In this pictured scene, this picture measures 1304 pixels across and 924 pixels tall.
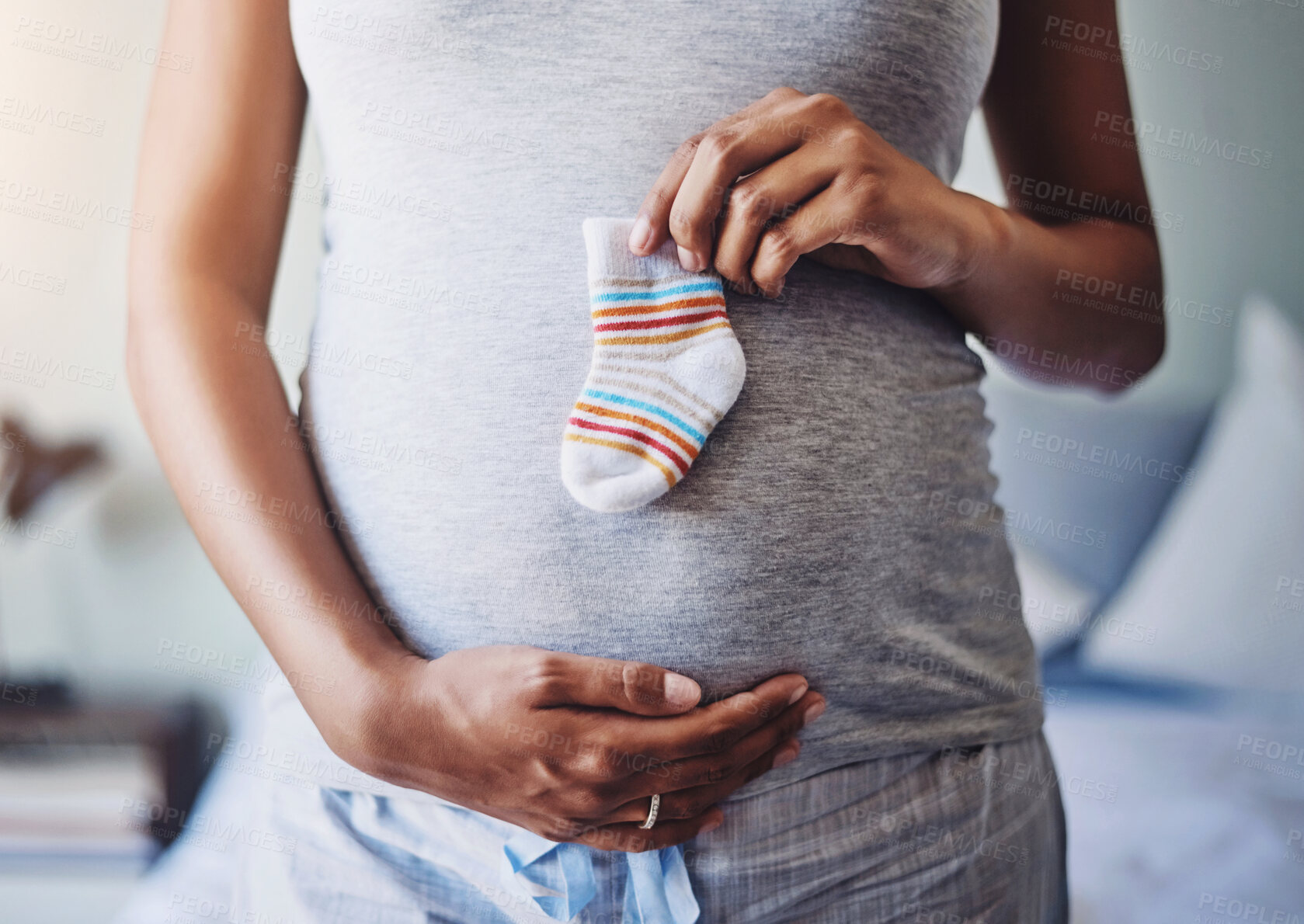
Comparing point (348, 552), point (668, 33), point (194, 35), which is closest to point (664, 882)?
point (348, 552)

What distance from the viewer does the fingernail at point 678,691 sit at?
1.72 feet

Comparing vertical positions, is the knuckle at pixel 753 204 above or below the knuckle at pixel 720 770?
above

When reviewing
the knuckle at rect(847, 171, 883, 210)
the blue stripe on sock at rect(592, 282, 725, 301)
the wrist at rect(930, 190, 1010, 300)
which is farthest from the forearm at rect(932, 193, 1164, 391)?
the blue stripe on sock at rect(592, 282, 725, 301)

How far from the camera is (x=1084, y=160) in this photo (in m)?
0.80

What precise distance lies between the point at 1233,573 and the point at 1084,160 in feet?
3.44

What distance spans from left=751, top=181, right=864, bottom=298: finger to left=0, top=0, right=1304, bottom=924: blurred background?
0.34 m

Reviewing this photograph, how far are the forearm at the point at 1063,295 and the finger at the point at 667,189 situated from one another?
201mm

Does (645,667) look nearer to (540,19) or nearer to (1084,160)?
(540,19)

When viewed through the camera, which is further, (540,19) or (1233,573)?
(1233,573)

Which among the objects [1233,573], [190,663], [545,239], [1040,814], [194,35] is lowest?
[190,663]

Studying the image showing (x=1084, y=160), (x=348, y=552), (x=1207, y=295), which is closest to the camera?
(x=348, y=552)

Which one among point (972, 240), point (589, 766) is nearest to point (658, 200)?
point (972, 240)

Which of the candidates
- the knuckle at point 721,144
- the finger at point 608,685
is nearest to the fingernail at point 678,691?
the finger at point 608,685

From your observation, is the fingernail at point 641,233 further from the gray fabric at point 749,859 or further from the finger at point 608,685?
the gray fabric at point 749,859
